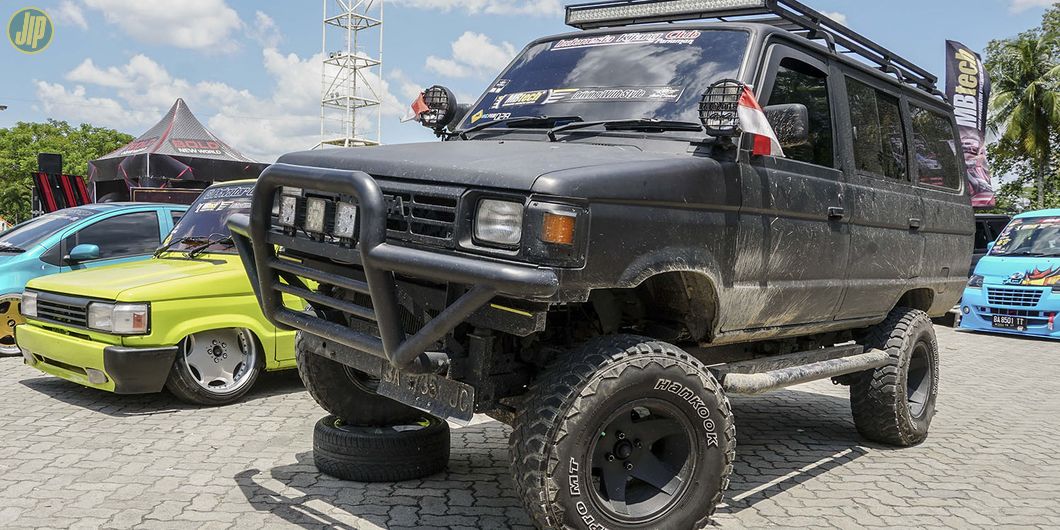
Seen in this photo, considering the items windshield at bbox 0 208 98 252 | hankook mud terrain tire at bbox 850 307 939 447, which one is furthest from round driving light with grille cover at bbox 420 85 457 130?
windshield at bbox 0 208 98 252

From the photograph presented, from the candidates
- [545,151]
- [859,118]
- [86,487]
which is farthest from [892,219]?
[86,487]

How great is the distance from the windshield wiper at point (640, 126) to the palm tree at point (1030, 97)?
41637 mm

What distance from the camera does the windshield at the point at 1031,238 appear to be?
46.7 feet

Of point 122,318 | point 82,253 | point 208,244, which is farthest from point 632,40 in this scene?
point 82,253

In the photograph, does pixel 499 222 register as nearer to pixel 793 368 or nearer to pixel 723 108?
pixel 723 108

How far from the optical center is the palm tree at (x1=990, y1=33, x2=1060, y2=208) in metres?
40.3

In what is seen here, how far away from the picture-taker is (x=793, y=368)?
4770mm

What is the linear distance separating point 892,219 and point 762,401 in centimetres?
264

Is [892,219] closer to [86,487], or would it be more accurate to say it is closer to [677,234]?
[677,234]

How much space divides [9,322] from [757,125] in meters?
7.70

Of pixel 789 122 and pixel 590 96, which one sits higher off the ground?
pixel 590 96

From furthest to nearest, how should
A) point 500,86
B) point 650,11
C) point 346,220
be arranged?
point 650,11 → point 500,86 → point 346,220

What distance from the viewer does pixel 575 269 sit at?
10.8 feet

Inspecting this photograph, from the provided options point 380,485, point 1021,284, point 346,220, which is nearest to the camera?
point 346,220
